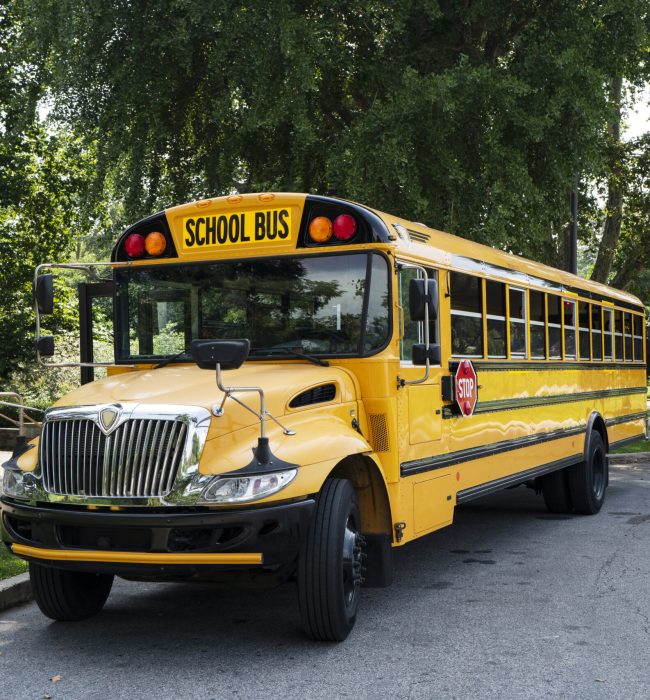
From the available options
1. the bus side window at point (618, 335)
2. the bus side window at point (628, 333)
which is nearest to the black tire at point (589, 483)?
the bus side window at point (618, 335)

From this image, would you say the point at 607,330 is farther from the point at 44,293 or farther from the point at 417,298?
the point at 44,293

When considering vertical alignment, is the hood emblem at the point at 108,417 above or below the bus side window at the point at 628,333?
below

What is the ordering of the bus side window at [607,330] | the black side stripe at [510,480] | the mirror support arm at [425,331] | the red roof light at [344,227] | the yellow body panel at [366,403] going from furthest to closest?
the bus side window at [607,330] → the black side stripe at [510,480] → the red roof light at [344,227] → the mirror support arm at [425,331] → the yellow body panel at [366,403]

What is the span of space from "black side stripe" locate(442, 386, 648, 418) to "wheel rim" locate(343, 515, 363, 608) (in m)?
1.60

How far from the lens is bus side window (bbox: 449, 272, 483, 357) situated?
7418mm

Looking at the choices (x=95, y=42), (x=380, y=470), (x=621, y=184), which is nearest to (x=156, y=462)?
(x=380, y=470)

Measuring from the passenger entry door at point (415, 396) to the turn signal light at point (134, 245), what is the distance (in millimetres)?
1798

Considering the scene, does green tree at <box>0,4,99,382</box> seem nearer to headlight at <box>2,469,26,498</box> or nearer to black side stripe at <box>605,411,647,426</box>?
black side stripe at <box>605,411,647,426</box>

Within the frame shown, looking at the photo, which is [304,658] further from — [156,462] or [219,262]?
[219,262]

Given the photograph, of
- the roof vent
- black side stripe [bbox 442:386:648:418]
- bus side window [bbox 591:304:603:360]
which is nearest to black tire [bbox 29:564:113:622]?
the roof vent

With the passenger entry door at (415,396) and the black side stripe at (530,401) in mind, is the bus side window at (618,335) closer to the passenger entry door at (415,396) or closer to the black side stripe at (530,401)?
the black side stripe at (530,401)

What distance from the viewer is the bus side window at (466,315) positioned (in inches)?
292

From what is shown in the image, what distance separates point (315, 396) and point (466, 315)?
7.24 feet

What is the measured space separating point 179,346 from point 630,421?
27.4 feet
